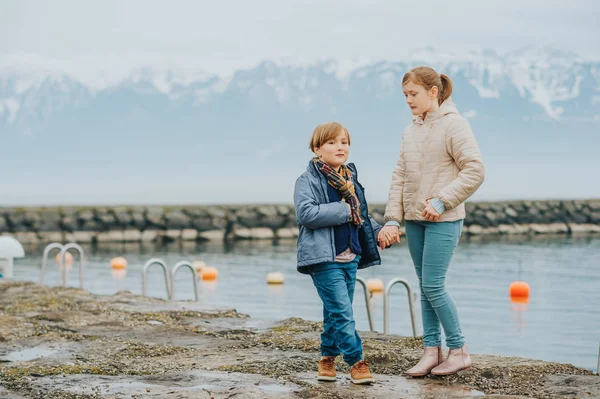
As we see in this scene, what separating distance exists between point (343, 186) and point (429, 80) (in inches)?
29.6

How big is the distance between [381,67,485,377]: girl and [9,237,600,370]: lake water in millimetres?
4066

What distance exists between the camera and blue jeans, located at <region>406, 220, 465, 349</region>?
499 centimetres

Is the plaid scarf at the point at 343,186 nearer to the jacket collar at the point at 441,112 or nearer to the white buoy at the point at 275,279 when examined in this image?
the jacket collar at the point at 441,112

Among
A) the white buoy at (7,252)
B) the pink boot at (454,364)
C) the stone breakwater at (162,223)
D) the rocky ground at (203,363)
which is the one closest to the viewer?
the rocky ground at (203,363)

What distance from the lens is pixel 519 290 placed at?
51.1 feet

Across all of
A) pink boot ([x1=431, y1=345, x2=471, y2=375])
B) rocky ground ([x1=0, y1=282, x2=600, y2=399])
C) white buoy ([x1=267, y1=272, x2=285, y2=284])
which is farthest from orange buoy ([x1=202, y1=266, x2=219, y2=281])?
pink boot ([x1=431, y1=345, x2=471, y2=375])

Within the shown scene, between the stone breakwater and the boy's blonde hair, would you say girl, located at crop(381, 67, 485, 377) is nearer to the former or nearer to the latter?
the boy's blonde hair

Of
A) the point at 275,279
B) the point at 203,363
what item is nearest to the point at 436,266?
the point at 203,363

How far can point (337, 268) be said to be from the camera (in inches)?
192

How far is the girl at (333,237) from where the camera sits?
484 cm

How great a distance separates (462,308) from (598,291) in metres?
3.98

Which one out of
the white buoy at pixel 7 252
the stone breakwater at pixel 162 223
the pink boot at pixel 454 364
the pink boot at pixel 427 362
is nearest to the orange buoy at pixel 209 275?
the white buoy at pixel 7 252

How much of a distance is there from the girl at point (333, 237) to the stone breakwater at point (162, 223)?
92.4ft

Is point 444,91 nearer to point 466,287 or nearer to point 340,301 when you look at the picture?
point 340,301
